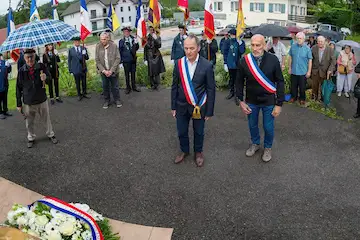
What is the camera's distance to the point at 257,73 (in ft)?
17.7

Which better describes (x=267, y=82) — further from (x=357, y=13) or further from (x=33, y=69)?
(x=357, y=13)

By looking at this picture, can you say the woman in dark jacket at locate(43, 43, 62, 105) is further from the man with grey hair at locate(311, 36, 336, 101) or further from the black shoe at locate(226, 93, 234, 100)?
the man with grey hair at locate(311, 36, 336, 101)

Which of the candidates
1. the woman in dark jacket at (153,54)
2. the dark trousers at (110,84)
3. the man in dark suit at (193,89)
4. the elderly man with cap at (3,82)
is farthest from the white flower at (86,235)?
the woman in dark jacket at (153,54)

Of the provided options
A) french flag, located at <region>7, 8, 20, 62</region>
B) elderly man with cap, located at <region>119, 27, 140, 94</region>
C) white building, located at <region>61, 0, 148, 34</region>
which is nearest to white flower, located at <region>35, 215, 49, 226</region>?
french flag, located at <region>7, 8, 20, 62</region>

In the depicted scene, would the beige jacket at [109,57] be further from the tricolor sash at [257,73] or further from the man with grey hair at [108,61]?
the tricolor sash at [257,73]

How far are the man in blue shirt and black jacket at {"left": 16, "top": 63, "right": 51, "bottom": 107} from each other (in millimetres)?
5387

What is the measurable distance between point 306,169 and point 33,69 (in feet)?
16.3

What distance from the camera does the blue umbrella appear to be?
573 cm

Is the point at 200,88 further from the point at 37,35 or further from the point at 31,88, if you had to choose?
the point at 31,88

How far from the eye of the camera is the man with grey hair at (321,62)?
8.52 metres

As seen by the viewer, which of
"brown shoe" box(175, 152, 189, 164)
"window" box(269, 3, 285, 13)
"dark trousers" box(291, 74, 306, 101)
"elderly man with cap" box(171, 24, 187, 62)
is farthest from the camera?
"window" box(269, 3, 285, 13)

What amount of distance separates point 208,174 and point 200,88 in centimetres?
131

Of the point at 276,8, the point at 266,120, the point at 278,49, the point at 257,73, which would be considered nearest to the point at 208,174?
the point at 266,120

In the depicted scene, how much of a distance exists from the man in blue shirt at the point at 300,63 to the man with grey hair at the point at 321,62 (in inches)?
21.6
